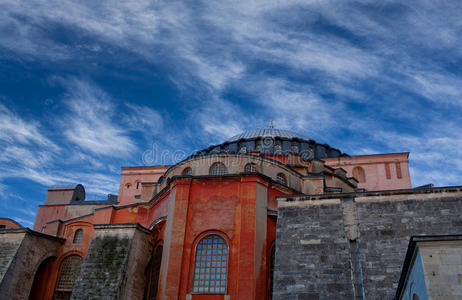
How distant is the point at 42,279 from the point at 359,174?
22.2 meters

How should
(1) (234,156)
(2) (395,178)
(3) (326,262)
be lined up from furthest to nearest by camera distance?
(2) (395,178) < (1) (234,156) < (3) (326,262)

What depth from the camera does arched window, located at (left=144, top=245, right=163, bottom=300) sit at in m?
19.1

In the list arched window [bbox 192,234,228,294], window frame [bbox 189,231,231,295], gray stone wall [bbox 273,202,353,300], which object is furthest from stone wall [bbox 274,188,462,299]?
arched window [bbox 192,234,228,294]

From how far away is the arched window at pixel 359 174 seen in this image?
3264cm

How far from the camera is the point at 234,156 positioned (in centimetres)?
2252

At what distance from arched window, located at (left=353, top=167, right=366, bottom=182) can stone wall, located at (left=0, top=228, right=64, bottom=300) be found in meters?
21.3

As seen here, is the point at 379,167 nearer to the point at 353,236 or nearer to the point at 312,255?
the point at 353,236

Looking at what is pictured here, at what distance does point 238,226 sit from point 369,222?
5388 mm

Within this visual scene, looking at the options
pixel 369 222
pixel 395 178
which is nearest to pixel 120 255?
pixel 369 222

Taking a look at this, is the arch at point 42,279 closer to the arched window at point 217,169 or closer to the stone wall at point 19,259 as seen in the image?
the stone wall at point 19,259

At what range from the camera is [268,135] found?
34156mm

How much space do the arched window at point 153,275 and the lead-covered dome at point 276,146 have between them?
12.6 m

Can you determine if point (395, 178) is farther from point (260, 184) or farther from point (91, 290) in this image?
point (91, 290)

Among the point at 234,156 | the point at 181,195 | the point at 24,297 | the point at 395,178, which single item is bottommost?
the point at 24,297
